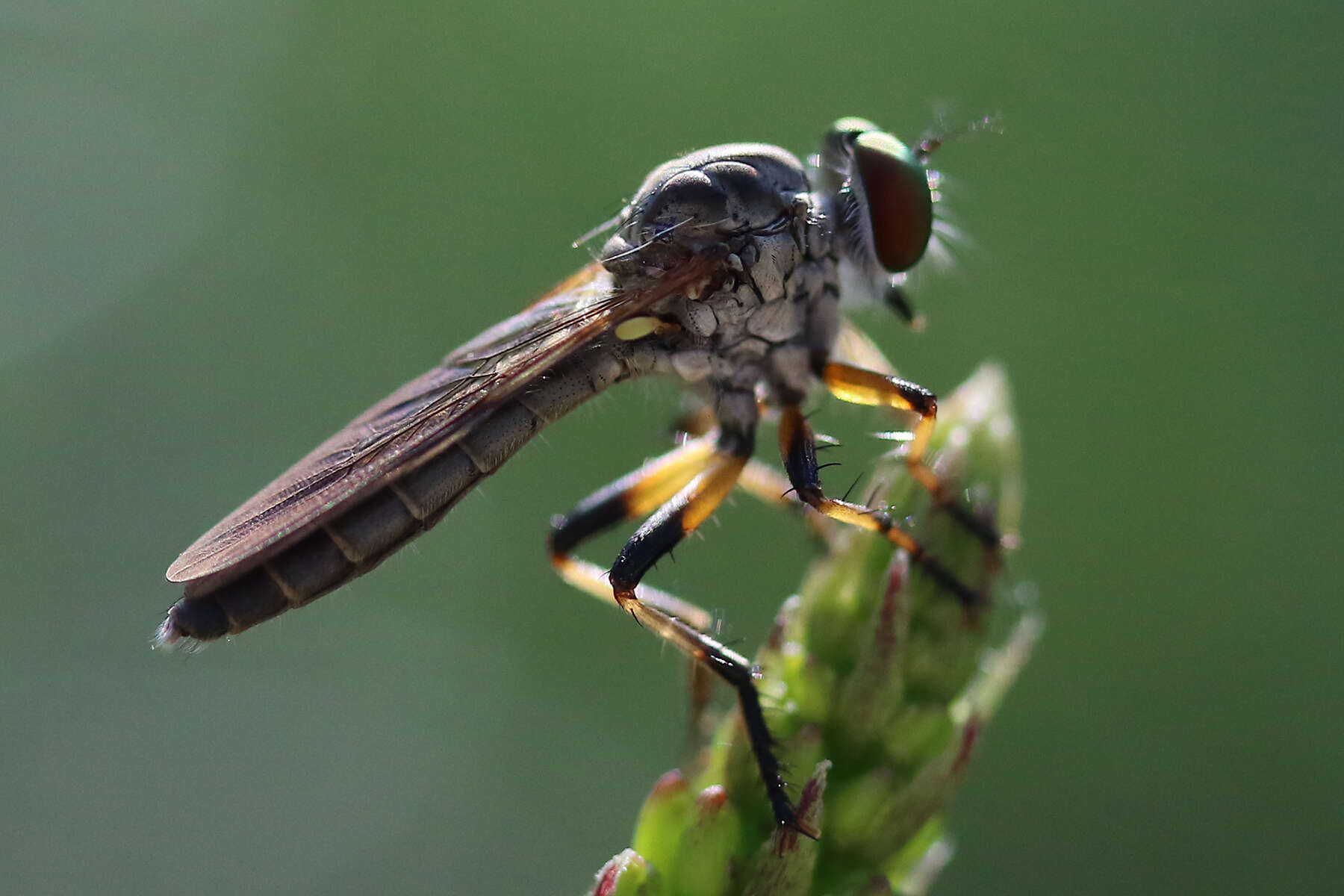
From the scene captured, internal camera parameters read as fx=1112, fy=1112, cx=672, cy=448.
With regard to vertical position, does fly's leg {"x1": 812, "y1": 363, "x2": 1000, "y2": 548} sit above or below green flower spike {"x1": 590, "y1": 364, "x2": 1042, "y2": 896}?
above

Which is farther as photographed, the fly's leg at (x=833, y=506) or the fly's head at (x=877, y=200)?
the fly's head at (x=877, y=200)

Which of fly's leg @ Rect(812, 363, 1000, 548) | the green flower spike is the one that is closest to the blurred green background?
fly's leg @ Rect(812, 363, 1000, 548)

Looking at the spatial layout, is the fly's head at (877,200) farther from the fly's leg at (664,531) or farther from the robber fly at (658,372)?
the fly's leg at (664,531)

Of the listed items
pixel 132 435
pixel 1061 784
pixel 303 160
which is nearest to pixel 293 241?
pixel 303 160

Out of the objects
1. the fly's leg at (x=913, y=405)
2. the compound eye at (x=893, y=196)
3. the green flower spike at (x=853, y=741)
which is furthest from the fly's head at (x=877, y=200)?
the green flower spike at (x=853, y=741)

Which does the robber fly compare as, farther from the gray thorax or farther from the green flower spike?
the green flower spike

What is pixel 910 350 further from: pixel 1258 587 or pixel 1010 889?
pixel 1010 889
